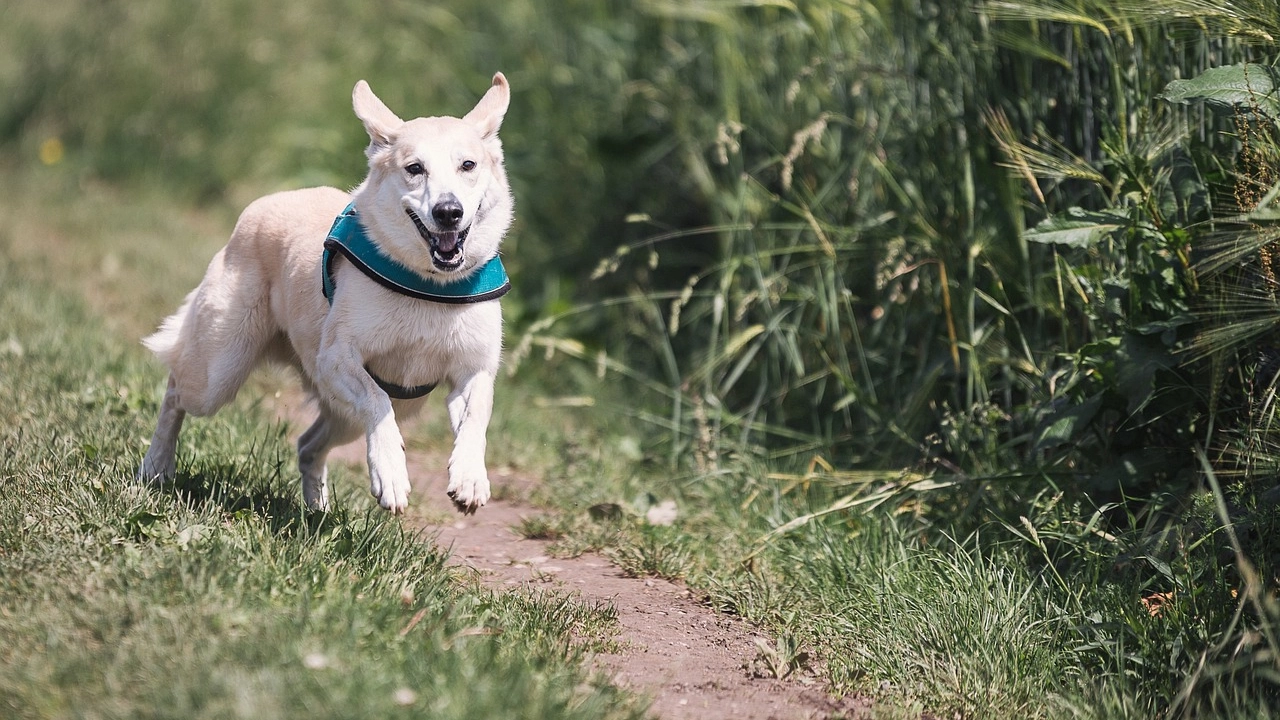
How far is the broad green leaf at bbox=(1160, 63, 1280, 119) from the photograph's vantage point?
3453 mm

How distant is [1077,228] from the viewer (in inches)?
153

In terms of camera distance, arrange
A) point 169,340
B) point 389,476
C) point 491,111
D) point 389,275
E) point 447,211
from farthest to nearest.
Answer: point 169,340 < point 491,111 < point 389,275 < point 447,211 < point 389,476

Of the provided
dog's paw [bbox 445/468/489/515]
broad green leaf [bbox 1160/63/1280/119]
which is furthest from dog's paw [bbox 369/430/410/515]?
broad green leaf [bbox 1160/63/1280/119]

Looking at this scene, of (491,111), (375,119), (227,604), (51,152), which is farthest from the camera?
(51,152)

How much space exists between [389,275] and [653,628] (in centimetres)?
129

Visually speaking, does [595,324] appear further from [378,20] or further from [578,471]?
[378,20]

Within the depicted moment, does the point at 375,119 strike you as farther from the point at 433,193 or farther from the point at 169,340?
the point at 169,340

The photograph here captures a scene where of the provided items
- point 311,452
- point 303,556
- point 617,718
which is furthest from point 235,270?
point 617,718

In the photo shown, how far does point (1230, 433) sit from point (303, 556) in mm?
2799

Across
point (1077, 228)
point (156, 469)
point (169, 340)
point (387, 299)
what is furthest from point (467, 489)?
point (1077, 228)

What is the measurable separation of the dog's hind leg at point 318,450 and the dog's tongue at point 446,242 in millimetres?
985

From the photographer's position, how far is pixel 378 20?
33.2ft

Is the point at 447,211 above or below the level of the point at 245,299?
above

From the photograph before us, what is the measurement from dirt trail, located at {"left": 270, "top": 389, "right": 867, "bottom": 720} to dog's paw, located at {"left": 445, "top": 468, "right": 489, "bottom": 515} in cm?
46
